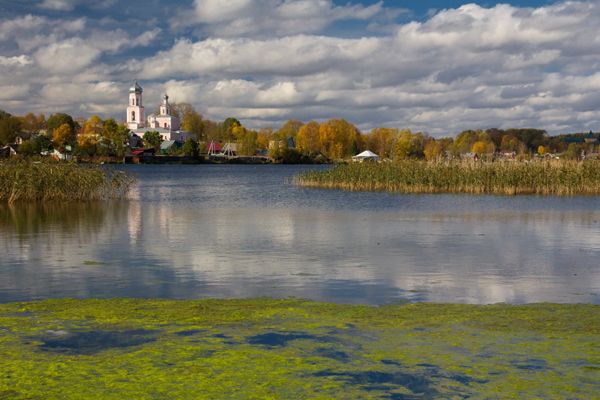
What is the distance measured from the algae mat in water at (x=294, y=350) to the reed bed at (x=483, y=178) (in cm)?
3415

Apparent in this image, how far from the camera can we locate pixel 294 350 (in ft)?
30.2

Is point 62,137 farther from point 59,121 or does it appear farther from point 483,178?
point 483,178

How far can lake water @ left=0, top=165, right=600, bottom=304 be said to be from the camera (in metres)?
13.6

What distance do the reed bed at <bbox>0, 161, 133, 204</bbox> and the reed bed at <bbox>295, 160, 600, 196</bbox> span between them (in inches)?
783

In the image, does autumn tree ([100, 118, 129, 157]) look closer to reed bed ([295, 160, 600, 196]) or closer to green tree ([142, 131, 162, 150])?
green tree ([142, 131, 162, 150])

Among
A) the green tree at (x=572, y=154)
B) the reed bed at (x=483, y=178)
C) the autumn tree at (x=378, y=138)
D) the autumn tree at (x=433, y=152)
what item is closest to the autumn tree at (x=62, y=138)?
the autumn tree at (x=378, y=138)

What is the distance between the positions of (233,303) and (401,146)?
133079mm

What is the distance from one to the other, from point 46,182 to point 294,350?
94.2 feet

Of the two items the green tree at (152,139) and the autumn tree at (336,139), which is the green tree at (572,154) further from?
the green tree at (152,139)

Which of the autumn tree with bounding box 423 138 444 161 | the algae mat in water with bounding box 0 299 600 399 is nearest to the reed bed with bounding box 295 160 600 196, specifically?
the autumn tree with bounding box 423 138 444 161

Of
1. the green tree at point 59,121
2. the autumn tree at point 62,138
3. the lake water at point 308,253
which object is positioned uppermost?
the green tree at point 59,121

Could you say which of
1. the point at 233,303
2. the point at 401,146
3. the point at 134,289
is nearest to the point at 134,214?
the point at 134,289

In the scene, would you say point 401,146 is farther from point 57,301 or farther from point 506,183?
point 57,301

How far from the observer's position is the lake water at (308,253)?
13.6m
